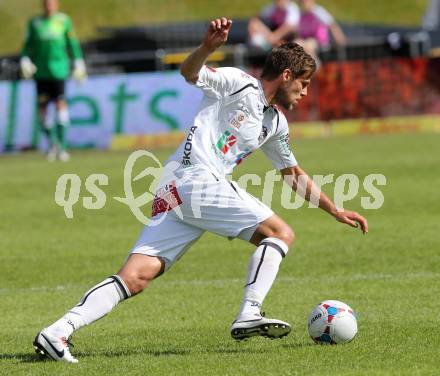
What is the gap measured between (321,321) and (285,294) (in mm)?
1921

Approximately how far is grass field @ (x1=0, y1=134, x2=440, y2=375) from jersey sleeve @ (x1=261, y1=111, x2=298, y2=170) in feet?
3.56

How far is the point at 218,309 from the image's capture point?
832 cm

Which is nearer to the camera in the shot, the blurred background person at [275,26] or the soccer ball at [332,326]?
the soccer ball at [332,326]

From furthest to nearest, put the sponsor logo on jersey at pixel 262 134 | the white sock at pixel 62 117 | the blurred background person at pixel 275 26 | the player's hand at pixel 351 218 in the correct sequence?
the blurred background person at pixel 275 26 → the white sock at pixel 62 117 → the player's hand at pixel 351 218 → the sponsor logo on jersey at pixel 262 134

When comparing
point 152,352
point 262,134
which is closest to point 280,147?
point 262,134

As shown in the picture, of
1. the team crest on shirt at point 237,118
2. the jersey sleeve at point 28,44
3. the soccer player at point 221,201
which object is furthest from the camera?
the jersey sleeve at point 28,44

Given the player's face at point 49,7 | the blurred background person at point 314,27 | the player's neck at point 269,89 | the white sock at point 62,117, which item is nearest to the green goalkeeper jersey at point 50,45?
the player's face at point 49,7

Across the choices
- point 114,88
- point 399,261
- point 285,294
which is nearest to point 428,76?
point 114,88

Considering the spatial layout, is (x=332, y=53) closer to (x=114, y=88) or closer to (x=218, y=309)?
(x=114, y=88)

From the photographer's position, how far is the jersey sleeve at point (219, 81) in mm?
6676

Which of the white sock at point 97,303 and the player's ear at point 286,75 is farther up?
the player's ear at point 286,75

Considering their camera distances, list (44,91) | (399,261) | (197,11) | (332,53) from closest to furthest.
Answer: (399,261) → (44,91) → (332,53) → (197,11)

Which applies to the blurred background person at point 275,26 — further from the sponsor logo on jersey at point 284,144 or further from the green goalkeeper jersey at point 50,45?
the sponsor logo on jersey at point 284,144

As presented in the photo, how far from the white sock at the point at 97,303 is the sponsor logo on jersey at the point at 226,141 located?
98 cm
